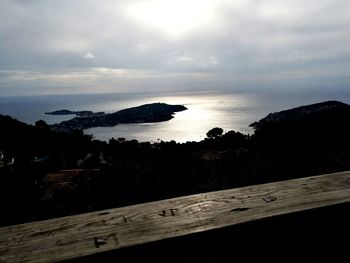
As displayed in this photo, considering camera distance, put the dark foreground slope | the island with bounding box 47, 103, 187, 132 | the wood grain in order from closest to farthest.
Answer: the wood grain, the dark foreground slope, the island with bounding box 47, 103, 187, 132

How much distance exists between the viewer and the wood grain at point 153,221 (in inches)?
31.8

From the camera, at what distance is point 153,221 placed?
93 centimetres

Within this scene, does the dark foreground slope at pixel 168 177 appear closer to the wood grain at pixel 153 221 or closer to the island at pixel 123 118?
the wood grain at pixel 153 221

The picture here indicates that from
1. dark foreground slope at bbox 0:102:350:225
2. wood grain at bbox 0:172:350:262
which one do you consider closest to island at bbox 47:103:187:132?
dark foreground slope at bbox 0:102:350:225

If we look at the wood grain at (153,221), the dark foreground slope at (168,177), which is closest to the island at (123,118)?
the dark foreground slope at (168,177)

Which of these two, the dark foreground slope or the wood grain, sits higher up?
the wood grain

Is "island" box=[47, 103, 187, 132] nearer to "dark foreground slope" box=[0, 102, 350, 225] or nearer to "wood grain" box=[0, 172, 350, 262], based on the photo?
"dark foreground slope" box=[0, 102, 350, 225]

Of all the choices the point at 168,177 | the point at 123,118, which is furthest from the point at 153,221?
the point at 123,118

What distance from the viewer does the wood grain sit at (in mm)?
809

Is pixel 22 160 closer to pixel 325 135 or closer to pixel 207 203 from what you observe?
pixel 325 135

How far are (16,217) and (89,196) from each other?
1286mm

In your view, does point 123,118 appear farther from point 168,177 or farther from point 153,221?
point 153,221

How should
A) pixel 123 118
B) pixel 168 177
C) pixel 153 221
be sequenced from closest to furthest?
pixel 153 221 → pixel 168 177 → pixel 123 118

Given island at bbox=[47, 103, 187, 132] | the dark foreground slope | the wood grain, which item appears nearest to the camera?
the wood grain
